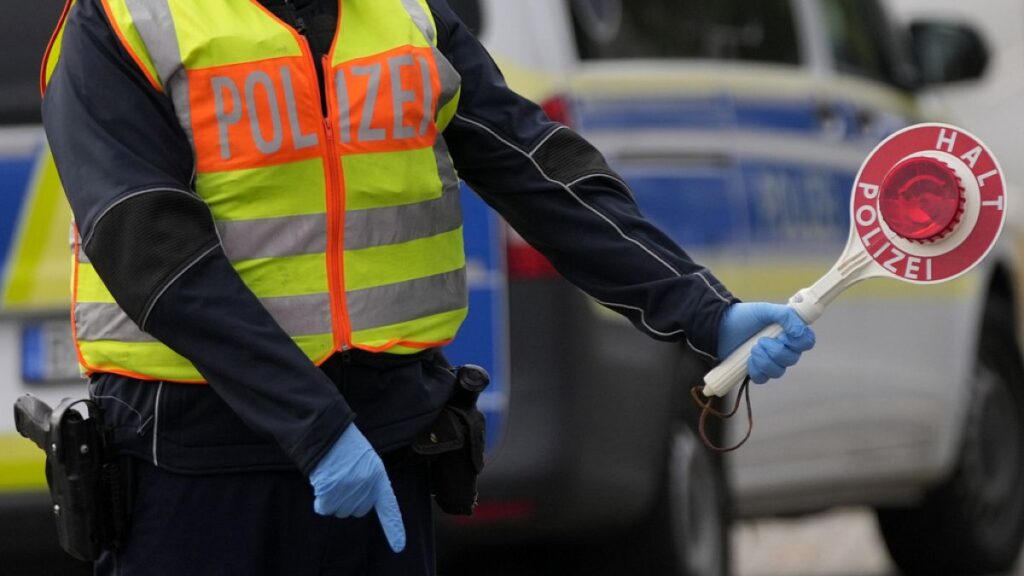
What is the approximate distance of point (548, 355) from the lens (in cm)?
515

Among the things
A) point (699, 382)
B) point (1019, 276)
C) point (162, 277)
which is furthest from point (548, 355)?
point (1019, 276)

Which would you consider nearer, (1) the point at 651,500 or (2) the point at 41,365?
(2) the point at 41,365

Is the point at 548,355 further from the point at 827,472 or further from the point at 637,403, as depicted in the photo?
the point at 827,472

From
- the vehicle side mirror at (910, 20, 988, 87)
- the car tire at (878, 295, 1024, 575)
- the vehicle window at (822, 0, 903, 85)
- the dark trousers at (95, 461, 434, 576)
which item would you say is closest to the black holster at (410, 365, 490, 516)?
the dark trousers at (95, 461, 434, 576)

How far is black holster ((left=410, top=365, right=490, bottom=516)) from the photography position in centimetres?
337

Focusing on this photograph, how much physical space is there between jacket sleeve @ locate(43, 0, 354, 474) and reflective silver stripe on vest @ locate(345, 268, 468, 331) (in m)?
0.16

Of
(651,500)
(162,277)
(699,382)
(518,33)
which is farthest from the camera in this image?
(699,382)

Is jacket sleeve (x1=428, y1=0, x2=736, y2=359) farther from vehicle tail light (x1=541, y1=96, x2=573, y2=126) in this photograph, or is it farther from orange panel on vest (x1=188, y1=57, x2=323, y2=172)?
vehicle tail light (x1=541, y1=96, x2=573, y2=126)

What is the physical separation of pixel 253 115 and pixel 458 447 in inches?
22.7

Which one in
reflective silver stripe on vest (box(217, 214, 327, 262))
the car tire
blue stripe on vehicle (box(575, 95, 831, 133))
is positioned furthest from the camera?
the car tire

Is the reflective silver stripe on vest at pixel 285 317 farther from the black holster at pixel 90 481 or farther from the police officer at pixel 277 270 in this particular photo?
the black holster at pixel 90 481

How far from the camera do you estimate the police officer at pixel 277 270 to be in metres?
3.05

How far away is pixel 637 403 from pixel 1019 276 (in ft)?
9.91

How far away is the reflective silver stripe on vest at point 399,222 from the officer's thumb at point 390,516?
349mm
